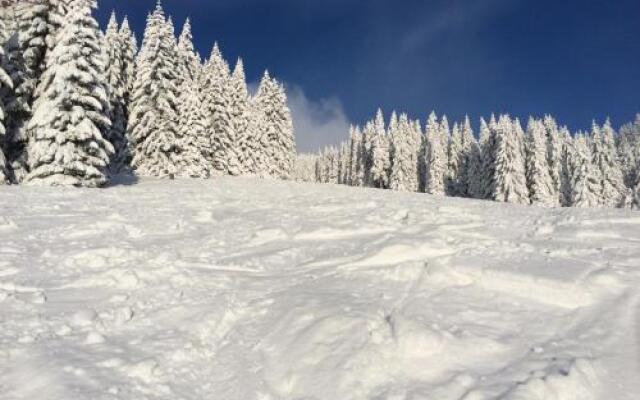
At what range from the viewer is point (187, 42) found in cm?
5366

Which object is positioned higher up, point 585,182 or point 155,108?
point 155,108

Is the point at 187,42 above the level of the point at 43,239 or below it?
above

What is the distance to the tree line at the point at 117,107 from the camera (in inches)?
977

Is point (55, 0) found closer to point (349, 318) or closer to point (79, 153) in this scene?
point (79, 153)

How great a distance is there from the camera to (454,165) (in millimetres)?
96812

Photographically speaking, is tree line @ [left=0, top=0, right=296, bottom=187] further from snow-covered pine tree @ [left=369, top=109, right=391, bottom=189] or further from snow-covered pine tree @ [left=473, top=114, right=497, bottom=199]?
snow-covered pine tree @ [left=473, top=114, right=497, bottom=199]

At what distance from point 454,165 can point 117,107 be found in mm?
67850

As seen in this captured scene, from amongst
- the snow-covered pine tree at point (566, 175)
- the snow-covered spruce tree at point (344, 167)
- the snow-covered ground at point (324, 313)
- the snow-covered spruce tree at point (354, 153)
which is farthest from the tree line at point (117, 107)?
the snow-covered spruce tree at point (344, 167)

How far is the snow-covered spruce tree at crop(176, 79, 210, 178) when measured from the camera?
41.5 meters

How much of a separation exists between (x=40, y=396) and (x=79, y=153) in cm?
2192

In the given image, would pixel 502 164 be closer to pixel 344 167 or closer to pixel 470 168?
pixel 470 168

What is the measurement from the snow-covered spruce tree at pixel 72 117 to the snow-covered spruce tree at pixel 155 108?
13711 millimetres

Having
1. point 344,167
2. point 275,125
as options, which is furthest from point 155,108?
point 344,167

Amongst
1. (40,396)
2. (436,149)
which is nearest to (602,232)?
(40,396)
